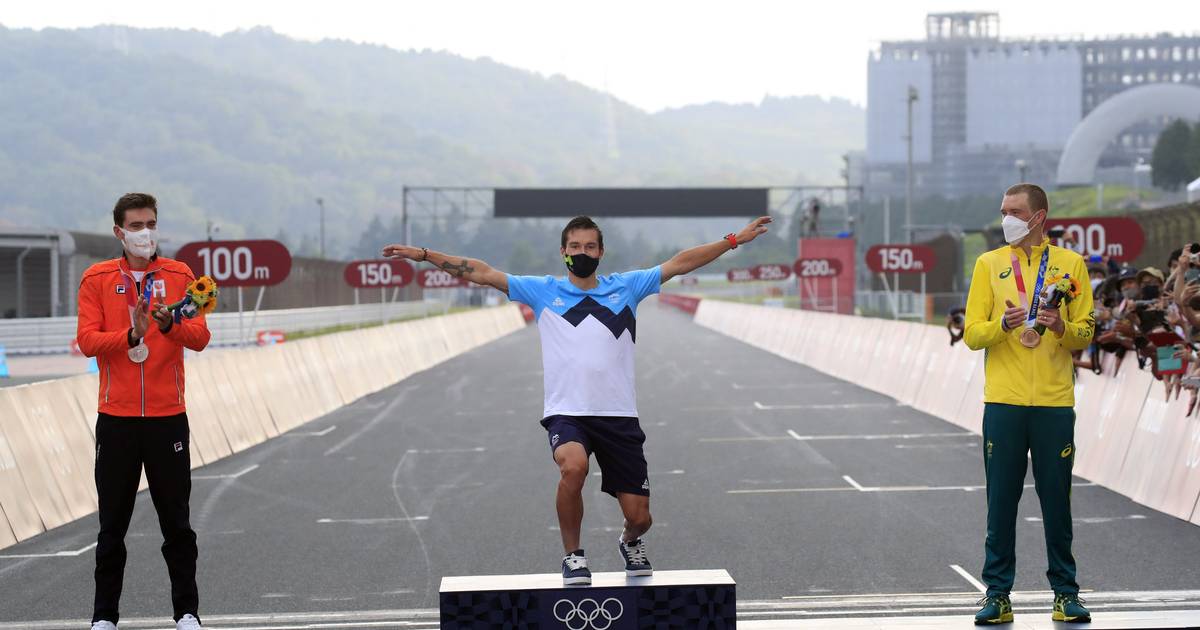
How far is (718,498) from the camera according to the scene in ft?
41.0

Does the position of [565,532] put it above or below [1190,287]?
below

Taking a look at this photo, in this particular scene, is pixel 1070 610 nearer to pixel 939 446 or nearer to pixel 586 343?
pixel 586 343

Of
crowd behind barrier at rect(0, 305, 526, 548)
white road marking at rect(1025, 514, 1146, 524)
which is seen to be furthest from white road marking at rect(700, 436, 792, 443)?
white road marking at rect(1025, 514, 1146, 524)

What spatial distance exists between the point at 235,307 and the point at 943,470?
44.2 meters

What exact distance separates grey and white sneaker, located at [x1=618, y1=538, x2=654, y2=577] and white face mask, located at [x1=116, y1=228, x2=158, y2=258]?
2.81 meters


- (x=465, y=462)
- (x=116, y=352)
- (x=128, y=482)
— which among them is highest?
(x=116, y=352)

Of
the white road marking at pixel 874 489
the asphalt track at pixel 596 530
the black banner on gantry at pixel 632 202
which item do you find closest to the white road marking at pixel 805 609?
the asphalt track at pixel 596 530

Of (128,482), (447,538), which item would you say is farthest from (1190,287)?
(128,482)

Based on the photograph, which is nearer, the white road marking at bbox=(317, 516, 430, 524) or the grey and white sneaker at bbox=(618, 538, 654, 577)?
the grey and white sneaker at bbox=(618, 538, 654, 577)

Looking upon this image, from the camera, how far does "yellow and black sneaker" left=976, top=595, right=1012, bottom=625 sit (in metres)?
6.46

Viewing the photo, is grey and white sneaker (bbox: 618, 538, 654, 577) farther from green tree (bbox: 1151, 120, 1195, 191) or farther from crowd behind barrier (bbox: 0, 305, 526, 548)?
green tree (bbox: 1151, 120, 1195, 191)

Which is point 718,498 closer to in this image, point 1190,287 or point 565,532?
point 1190,287

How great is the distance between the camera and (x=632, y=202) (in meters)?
74.8

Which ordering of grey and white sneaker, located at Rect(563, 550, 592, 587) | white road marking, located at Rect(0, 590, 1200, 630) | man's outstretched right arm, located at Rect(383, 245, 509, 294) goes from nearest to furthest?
grey and white sneaker, located at Rect(563, 550, 592, 587) < man's outstretched right arm, located at Rect(383, 245, 509, 294) < white road marking, located at Rect(0, 590, 1200, 630)
